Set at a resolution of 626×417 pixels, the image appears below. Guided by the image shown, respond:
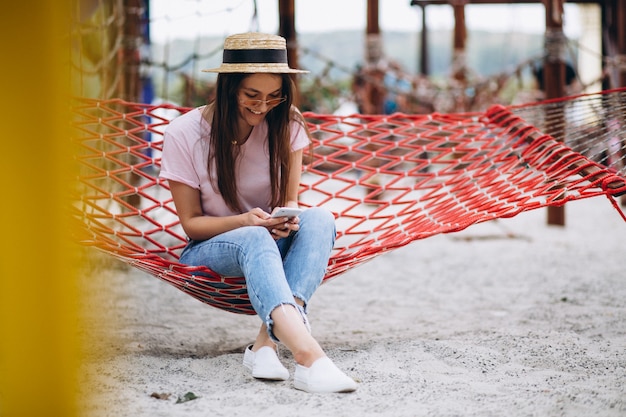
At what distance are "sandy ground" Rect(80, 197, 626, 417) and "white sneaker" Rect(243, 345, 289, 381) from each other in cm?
2

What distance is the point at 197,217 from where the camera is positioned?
74.4 inches

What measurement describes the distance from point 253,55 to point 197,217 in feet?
1.24

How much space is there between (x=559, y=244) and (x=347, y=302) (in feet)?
4.69

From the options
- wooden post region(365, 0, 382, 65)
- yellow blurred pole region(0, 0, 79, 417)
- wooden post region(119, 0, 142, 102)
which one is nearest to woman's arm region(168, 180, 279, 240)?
yellow blurred pole region(0, 0, 79, 417)

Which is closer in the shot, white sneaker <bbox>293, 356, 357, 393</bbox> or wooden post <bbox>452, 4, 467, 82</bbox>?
white sneaker <bbox>293, 356, 357, 393</bbox>

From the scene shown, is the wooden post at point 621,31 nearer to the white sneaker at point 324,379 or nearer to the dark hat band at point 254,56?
the dark hat band at point 254,56

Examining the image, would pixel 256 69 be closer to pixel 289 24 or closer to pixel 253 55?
pixel 253 55

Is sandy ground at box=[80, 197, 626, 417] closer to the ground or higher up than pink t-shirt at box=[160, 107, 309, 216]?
closer to the ground

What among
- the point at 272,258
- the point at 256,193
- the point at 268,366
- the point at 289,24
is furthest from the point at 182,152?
the point at 289,24

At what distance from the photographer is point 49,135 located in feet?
3.91

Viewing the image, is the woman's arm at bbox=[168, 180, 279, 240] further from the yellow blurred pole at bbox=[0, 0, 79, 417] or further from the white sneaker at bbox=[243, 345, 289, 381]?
the yellow blurred pole at bbox=[0, 0, 79, 417]

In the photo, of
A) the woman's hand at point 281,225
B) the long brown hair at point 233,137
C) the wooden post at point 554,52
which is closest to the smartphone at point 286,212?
the woman's hand at point 281,225

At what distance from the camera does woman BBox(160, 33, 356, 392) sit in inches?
67.6

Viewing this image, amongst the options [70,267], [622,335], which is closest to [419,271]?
[622,335]
